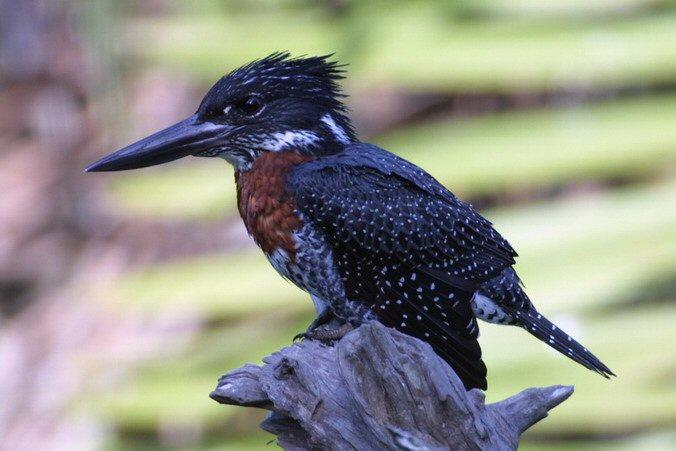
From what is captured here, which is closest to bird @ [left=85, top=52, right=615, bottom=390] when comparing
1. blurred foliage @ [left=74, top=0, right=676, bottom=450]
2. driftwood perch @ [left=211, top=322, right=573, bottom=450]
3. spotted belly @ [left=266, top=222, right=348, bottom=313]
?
spotted belly @ [left=266, top=222, right=348, bottom=313]

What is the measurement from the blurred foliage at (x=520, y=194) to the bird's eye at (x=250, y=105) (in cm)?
201

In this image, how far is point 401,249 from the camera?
4031mm

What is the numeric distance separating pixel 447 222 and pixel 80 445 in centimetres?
342

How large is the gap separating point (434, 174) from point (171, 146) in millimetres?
2234

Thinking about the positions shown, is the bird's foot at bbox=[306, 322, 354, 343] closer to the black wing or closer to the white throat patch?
the black wing

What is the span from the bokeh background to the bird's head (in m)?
1.89

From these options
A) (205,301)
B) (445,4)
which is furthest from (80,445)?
(445,4)

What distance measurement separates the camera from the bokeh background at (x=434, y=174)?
5.84m

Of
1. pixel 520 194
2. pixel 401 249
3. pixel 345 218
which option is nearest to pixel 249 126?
pixel 345 218

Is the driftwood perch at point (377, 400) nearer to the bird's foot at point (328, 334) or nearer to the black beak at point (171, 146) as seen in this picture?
the bird's foot at point (328, 334)

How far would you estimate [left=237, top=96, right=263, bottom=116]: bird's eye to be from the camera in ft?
14.0

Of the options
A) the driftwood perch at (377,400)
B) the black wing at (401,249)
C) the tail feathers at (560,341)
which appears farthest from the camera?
the tail feathers at (560,341)

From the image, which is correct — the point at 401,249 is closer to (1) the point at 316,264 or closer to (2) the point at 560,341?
(1) the point at 316,264

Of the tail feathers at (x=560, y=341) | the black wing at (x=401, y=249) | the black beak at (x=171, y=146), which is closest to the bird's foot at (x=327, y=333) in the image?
the black wing at (x=401, y=249)
